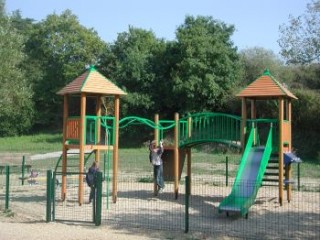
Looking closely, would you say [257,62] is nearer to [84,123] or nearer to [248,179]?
[84,123]

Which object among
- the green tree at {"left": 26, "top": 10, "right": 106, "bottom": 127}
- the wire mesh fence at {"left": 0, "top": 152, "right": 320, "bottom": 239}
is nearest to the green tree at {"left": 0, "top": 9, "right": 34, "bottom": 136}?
the wire mesh fence at {"left": 0, "top": 152, "right": 320, "bottom": 239}

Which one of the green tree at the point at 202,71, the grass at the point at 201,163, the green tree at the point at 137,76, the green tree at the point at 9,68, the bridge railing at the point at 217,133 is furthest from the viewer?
the green tree at the point at 137,76

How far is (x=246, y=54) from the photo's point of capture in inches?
1972

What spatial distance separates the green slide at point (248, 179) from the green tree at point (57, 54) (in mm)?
47584

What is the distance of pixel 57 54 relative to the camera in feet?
214

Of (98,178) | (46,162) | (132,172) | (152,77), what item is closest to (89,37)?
(152,77)

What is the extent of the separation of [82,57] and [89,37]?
3.01 meters

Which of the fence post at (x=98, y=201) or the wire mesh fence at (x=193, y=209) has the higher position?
the fence post at (x=98, y=201)

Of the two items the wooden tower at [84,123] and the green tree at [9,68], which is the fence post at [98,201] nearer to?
the wooden tower at [84,123]

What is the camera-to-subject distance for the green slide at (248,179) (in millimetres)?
12828

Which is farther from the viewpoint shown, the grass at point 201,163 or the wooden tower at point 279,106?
the grass at point 201,163

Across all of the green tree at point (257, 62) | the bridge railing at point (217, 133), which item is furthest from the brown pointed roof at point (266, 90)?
the green tree at point (257, 62)

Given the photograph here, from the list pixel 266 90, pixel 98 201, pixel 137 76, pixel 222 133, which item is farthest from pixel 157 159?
pixel 137 76

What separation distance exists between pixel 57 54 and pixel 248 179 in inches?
2143
